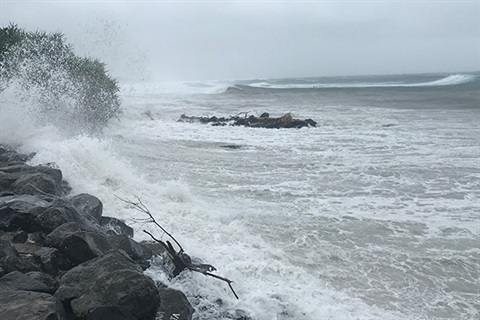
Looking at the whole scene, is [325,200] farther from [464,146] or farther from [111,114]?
[111,114]

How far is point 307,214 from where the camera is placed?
9242 millimetres

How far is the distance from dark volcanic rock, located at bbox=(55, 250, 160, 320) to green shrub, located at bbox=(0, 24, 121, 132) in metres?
12.8

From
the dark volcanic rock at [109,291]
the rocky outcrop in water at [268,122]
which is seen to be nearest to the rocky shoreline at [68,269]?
the dark volcanic rock at [109,291]

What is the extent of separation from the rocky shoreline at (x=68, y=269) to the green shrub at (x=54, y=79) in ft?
35.4

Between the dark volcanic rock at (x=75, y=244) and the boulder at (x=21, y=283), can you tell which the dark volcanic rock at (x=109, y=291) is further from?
the dark volcanic rock at (x=75, y=244)

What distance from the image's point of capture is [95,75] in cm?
2209

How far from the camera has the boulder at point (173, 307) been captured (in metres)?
4.69

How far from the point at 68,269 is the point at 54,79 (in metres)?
15.4

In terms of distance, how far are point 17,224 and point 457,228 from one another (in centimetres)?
779

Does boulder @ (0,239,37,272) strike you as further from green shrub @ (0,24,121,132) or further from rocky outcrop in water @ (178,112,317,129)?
rocky outcrop in water @ (178,112,317,129)

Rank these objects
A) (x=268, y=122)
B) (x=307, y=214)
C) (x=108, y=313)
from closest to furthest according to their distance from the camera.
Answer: (x=108, y=313), (x=307, y=214), (x=268, y=122)

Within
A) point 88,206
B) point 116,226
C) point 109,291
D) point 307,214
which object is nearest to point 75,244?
point 109,291

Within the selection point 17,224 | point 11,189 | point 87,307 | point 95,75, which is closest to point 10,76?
point 95,75

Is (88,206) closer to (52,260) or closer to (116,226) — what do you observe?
(116,226)
